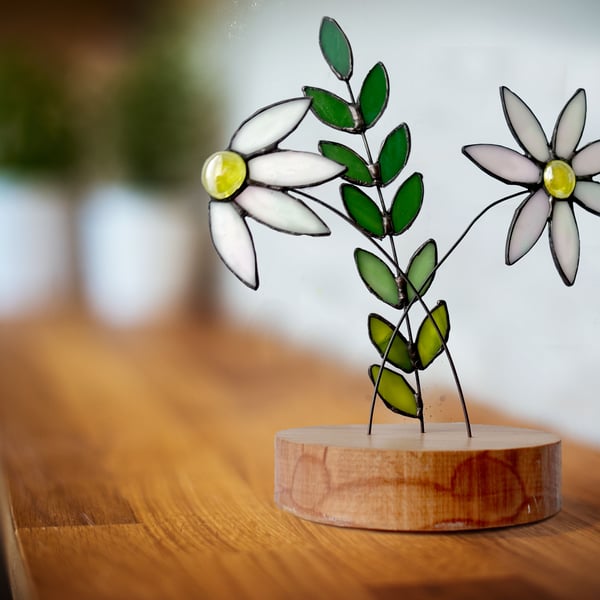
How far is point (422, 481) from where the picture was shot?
2.16 ft

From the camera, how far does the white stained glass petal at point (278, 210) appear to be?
66 cm

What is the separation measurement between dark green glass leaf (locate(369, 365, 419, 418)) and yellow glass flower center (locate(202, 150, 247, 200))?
0.19 metres

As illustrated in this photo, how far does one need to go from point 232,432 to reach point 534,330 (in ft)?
1.34

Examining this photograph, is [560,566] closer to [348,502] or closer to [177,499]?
[348,502]

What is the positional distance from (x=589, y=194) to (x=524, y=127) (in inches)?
3.0

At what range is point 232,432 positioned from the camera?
4.00 feet

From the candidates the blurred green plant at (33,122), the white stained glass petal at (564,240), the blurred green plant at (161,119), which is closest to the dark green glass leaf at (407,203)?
the white stained glass petal at (564,240)

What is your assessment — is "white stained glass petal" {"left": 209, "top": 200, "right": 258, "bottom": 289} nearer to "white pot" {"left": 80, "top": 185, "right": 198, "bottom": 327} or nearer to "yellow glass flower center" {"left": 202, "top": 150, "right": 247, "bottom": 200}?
"yellow glass flower center" {"left": 202, "top": 150, "right": 247, "bottom": 200}

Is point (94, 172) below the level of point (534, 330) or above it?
above

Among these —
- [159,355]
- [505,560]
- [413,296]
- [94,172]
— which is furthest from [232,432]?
[94,172]

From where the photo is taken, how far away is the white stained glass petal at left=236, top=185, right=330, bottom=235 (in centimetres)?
66

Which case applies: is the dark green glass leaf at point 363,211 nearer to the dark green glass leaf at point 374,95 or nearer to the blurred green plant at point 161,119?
the dark green glass leaf at point 374,95

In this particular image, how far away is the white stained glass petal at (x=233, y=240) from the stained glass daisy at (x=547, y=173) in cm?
18

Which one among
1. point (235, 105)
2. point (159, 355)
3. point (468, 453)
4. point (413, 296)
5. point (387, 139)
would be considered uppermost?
point (235, 105)
